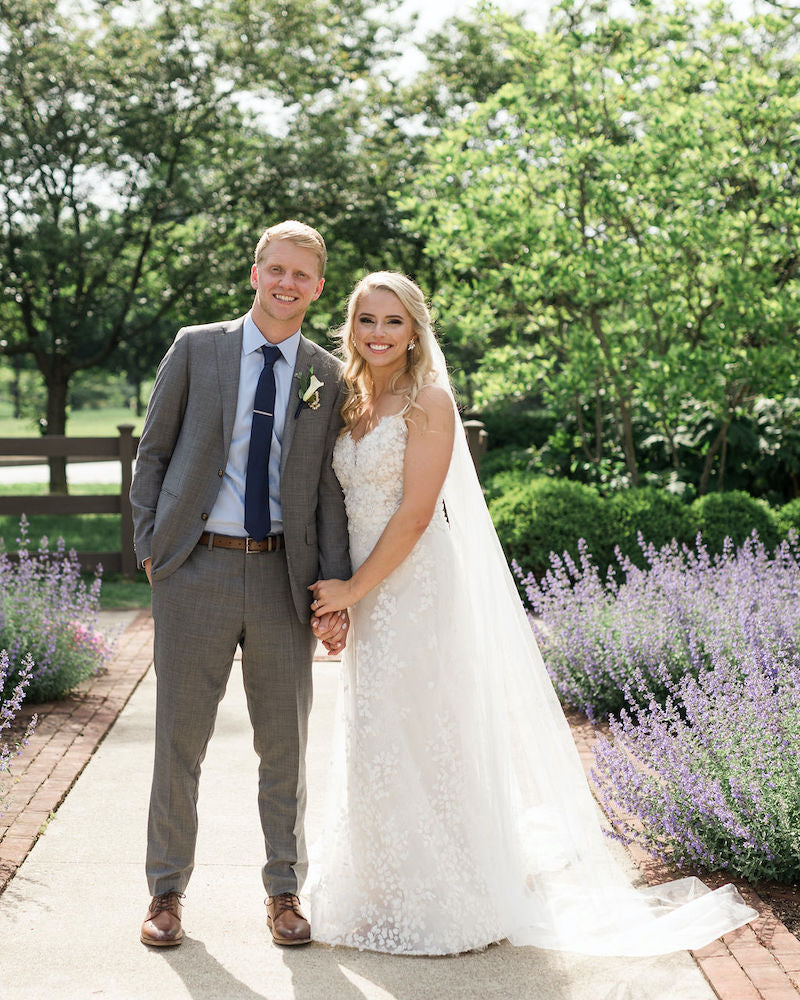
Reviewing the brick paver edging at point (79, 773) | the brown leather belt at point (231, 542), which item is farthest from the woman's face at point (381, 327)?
the brick paver edging at point (79, 773)

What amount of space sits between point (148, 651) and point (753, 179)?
670cm

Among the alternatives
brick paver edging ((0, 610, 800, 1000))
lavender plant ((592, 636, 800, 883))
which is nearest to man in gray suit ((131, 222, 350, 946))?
brick paver edging ((0, 610, 800, 1000))

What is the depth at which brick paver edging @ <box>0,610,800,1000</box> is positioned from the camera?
129 inches

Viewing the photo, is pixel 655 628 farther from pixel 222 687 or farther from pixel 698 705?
pixel 222 687

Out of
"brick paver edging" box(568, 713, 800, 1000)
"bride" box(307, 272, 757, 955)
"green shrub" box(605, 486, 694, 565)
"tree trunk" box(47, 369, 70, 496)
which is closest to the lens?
"brick paver edging" box(568, 713, 800, 1000)

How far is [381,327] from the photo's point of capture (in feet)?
11.8

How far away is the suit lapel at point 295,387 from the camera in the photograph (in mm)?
3500

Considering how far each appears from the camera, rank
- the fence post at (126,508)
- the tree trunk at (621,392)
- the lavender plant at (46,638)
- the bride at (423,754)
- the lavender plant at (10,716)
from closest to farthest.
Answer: the bride at (423,754) → the lavender plant at (10,716) → the lavender plant at (46,638) → the fence post at (126,508) → the tree trunk at (621,392)

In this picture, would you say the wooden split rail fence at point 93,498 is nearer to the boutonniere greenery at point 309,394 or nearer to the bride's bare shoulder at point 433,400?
the bride's bare shoulder at point 433,400

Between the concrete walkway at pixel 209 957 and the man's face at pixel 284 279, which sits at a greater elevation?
the man's face at pixel 284 279

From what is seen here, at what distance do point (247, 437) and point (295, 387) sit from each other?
0.73 ft

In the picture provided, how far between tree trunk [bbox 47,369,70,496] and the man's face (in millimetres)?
13807

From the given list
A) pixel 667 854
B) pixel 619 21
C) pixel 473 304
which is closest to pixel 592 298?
pixel 473 304

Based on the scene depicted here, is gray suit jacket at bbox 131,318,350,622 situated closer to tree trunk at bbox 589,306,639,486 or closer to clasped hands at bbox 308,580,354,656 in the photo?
clasped hands at bbox 308,580,354,656
